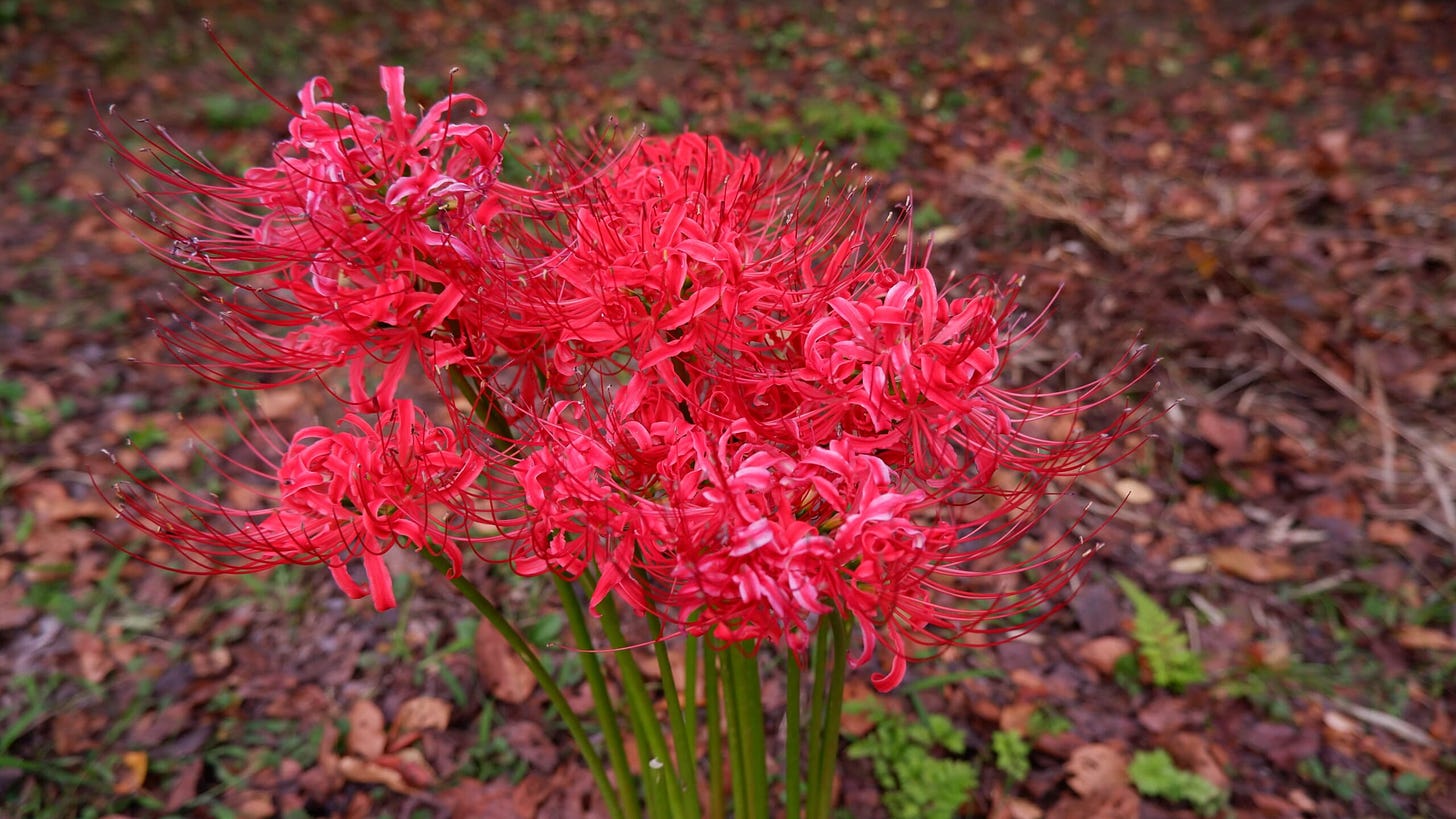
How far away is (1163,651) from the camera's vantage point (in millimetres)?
2398

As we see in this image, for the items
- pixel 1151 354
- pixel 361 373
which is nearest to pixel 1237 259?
pixel 1151 354

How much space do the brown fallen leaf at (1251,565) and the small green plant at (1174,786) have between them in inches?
32.3

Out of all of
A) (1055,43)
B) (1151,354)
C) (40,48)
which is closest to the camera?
(1151,354)

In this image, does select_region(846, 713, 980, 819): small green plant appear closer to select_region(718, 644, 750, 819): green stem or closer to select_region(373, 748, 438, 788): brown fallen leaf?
select_region(718, 644, 750, 819): green stem

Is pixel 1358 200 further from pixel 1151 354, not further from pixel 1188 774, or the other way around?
pixel 1188 774

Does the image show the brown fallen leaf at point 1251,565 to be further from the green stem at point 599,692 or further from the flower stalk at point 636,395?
the green stem at point 599,692

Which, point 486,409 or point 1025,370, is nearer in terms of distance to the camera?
point 486,409

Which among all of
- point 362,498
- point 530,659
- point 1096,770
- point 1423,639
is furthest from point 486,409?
point 1423,639

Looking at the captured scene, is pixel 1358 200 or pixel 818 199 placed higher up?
pixel 818 199

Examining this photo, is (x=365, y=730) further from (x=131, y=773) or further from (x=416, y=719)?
(x=131, y=773)

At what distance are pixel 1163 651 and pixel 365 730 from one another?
205 cm

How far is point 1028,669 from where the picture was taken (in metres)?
2.47

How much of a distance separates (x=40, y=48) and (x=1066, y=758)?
6379 millimetres

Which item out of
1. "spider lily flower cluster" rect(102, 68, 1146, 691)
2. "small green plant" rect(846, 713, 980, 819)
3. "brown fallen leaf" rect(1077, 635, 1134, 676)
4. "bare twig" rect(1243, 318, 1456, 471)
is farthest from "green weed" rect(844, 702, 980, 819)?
"bare twig" rect(1243, 318, 1456, 471)
